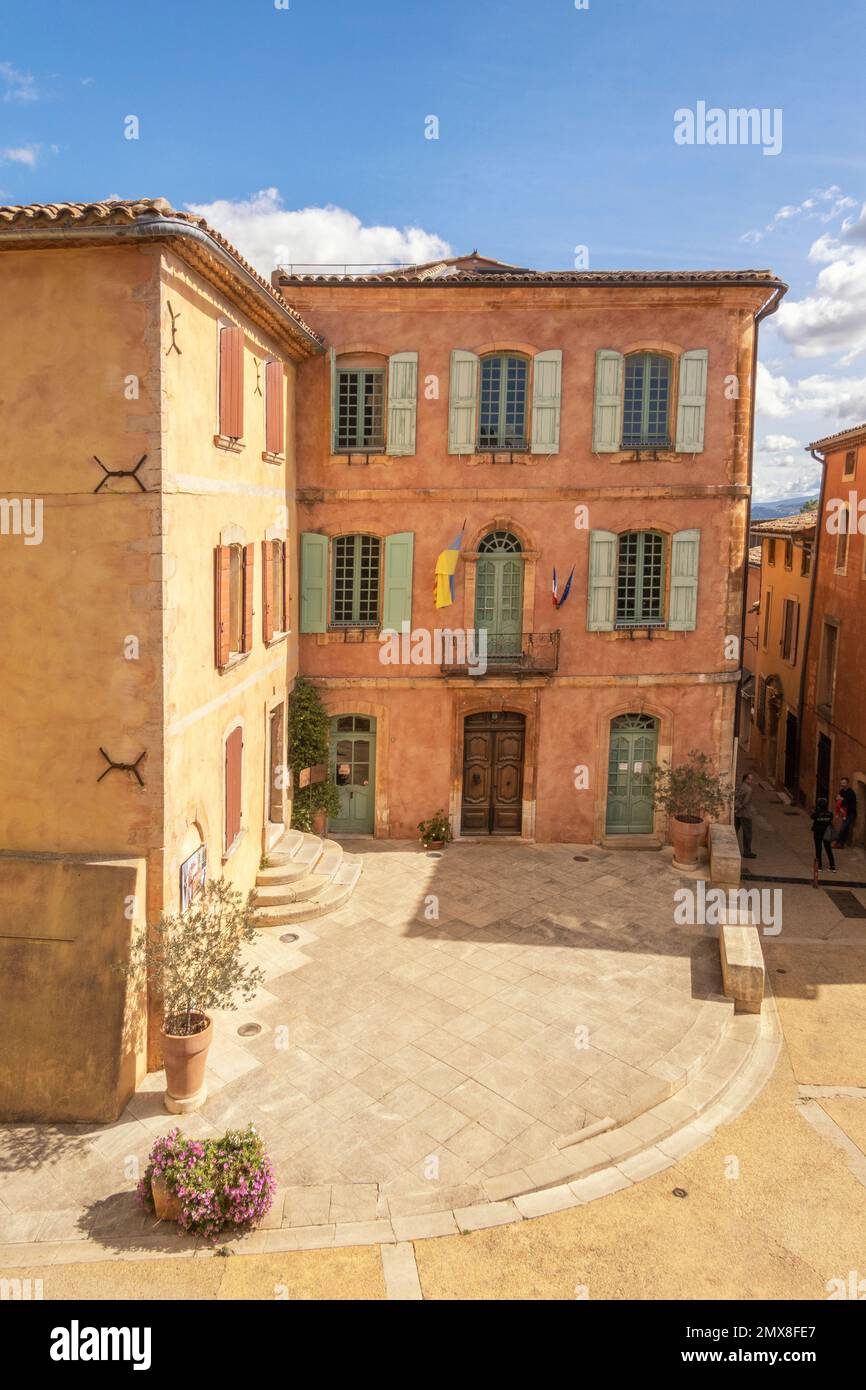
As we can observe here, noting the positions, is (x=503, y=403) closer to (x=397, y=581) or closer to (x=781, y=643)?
(x=397, y=581)

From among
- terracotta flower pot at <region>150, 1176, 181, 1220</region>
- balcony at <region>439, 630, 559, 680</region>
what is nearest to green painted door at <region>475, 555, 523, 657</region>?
balcony at <region>439, 630, 559, 680</region>

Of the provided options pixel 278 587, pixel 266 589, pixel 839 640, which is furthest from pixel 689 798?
pixel 266 589

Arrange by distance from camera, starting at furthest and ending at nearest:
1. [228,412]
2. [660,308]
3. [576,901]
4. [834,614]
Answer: [834,614] < [660,308] < [576,901] < [228,412]

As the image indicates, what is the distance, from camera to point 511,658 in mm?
→ 18734

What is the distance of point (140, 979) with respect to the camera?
10.3m

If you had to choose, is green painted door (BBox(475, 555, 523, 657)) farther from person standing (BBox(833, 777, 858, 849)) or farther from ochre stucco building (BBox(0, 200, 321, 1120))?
person standing (BBox(833, 777, 858, 849))

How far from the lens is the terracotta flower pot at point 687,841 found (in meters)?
18.1

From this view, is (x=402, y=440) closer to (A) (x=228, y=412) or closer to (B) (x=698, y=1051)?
(A) (x=228, y=412)

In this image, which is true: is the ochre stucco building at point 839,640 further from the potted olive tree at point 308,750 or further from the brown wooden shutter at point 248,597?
the brown wooden shutter at point 248,597

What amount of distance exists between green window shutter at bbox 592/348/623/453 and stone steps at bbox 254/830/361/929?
385 inches

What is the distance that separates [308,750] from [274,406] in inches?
267

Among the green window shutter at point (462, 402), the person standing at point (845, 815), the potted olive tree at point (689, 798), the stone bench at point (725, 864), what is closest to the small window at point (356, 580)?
the green window shutter at point (462, 402)

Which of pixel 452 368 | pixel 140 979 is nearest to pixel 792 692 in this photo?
pixel 452 368

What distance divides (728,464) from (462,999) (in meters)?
12.1
